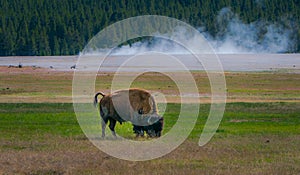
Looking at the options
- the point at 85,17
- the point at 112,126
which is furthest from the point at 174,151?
the point at 85,17

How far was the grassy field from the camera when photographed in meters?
18.1

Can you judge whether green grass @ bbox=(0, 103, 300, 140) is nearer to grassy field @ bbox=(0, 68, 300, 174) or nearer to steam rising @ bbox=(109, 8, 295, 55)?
grassy field @ bbox=(0, 68, 300, 174)

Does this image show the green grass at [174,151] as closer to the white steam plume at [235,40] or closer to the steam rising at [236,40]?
the white steam plume at [235,40]

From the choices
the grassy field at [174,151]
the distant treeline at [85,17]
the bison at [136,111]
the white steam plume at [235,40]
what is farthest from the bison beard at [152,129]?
the distant treeline at [85,17]

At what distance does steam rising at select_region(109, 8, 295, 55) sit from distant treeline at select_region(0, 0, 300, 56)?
129 centimetres

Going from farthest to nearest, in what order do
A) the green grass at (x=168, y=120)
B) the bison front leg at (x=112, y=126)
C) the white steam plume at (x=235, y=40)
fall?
the white steam plume at (x=235, y=40) < the green grass at (x=168, y=120) < the bison front leg at (x=112, y=126)

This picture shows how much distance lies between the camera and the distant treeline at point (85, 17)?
130500mm

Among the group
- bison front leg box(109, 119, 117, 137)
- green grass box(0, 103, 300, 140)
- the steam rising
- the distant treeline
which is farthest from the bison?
the distant treeline

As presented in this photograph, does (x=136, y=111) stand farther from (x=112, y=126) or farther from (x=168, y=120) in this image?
(x=168, y=120)

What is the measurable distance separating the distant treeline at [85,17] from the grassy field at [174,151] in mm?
84739

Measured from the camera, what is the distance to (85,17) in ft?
Answer: 468

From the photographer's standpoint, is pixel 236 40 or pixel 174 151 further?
pixel 236 40

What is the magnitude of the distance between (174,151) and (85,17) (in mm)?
123259

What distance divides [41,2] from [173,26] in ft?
148
